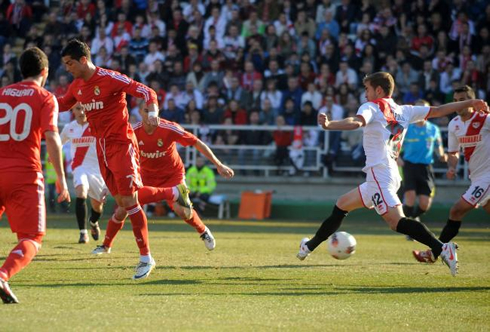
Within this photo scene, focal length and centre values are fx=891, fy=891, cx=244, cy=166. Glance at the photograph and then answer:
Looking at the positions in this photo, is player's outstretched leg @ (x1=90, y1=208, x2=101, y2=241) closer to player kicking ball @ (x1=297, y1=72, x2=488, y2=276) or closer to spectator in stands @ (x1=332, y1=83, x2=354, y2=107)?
player kicking ball @ (x1=297, y1=72, x2=488, y2=276)

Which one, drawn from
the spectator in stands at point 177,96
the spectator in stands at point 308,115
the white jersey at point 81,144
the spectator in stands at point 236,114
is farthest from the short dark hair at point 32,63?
the spectator in stands at point 177,96

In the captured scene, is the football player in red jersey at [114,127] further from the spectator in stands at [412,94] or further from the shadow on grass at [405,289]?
the spectator in stands at [412,94]

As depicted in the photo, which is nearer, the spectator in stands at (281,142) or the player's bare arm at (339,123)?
the player's bare arm at (339,123)

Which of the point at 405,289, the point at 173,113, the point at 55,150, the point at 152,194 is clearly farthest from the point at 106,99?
the point at 173,113

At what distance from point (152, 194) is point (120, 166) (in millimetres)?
2050

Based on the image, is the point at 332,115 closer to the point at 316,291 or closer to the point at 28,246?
the point at 316,291

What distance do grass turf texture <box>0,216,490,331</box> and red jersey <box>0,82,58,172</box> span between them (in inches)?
50.0

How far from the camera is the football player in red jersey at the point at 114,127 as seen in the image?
32.4 ft

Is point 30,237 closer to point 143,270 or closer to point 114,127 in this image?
point 143,270

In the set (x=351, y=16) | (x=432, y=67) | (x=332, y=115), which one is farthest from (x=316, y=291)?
(x=351, y=16)

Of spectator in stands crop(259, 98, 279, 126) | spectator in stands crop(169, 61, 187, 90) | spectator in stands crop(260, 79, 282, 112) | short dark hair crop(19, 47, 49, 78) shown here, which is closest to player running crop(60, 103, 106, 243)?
short dark hair crop(19, 47, 49, 78)

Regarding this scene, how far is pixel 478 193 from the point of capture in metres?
11.8

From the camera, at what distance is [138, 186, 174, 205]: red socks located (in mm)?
12094

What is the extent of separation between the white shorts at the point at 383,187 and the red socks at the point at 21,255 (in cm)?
408
